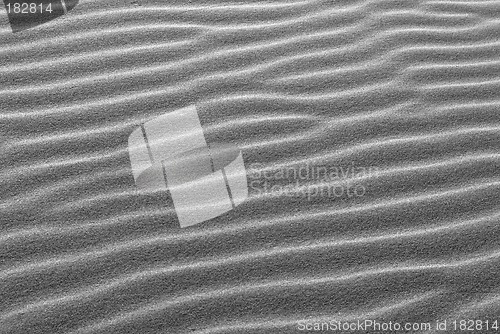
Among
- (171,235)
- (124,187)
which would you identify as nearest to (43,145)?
(124,187)

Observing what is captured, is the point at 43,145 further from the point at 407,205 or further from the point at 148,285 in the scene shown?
the point at 407,205

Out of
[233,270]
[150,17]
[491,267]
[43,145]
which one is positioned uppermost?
[150,17]

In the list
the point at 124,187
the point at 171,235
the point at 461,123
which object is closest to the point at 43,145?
the point at 124,187

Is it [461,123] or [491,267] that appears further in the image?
[461,123]

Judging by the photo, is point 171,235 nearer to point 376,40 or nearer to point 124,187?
point 124,187

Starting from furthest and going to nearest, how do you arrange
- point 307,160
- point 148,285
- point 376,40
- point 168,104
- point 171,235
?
point 376,40
point 168,104
point 307,160
point 171,235
point 148,285

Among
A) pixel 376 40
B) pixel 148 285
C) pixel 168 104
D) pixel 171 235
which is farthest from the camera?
pixel 376 40

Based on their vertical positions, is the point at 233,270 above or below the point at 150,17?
below
